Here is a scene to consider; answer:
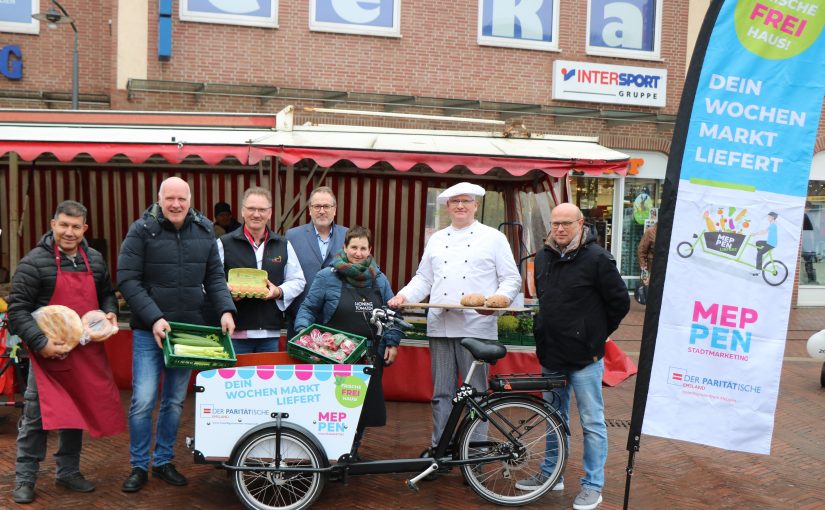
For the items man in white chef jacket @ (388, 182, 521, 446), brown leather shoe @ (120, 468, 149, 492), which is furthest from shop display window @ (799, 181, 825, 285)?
brown leather shoe @ (120, 468, 149, 492)

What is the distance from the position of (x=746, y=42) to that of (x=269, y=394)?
3.09m

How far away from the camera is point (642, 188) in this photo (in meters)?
15.1

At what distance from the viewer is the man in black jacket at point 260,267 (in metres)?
5.12

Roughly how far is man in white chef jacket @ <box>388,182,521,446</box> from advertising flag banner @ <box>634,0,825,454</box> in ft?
4.12

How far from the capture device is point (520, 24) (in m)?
14.0

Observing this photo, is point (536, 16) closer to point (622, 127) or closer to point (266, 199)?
point (622, 127)

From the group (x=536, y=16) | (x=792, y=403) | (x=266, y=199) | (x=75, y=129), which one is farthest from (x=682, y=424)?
(x=536, y=16)

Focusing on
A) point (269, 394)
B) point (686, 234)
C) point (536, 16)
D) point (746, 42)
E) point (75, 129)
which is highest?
point (536, 16)

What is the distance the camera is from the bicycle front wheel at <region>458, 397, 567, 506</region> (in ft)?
14.9

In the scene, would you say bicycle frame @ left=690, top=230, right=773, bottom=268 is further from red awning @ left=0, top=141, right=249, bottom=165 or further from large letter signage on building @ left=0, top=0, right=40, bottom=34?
large letter signage on building @ left=0, top=0, right=40, bottom=34

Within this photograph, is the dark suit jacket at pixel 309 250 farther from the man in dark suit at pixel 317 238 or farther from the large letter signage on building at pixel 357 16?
the large letter signage on building at pixel 357 16

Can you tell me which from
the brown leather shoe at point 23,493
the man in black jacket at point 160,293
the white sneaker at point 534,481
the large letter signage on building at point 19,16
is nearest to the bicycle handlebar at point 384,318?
the man in black jacket at point 160,293

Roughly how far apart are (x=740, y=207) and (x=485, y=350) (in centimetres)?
160

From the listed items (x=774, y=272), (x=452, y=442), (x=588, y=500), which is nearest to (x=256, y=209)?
(x=452, y=442)
